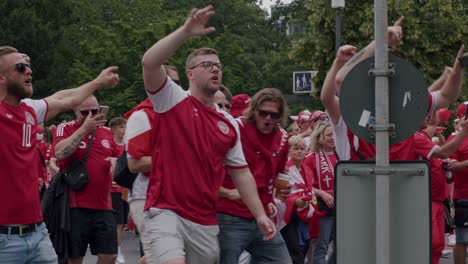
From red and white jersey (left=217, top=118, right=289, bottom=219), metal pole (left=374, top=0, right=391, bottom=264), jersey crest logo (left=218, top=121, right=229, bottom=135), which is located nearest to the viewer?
metal pole (left=374, top=0, right=391, bottom=264)

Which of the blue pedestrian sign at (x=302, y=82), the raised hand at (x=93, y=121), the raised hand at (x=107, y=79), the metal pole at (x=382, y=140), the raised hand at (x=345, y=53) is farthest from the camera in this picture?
the blue pedestrian sign at (x=302, y=82)

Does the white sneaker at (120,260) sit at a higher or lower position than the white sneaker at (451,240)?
higher

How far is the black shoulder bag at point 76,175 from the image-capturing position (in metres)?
A: 10.5

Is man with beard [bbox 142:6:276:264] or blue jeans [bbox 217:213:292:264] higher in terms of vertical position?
man with beard [bbox 142:6:276:264]

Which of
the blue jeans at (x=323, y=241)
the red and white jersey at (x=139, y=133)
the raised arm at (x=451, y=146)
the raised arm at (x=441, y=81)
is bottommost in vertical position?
the blue jeans at (x=323, y=241)

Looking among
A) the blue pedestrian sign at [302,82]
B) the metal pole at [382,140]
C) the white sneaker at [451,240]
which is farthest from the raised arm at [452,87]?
the blue pedestrian sign at [302,82]

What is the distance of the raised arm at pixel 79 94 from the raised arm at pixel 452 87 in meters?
2.41

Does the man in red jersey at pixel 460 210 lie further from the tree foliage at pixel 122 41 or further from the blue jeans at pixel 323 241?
the tree foliage at pixel 122 41

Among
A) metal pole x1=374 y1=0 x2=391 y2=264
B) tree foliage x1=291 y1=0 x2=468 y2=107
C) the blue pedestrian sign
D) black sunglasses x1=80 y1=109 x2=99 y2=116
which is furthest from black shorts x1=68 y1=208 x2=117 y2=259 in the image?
tree foliage x1=291 y1=0 x2=468 y2=107

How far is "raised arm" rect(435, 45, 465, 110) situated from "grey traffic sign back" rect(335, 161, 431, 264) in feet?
3.00

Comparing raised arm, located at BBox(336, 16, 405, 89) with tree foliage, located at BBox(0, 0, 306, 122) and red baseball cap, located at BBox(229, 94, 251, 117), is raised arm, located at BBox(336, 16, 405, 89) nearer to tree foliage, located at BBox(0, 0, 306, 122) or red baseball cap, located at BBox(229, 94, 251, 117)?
red baseball cap, located at BBox(229, 94, 251, 117)

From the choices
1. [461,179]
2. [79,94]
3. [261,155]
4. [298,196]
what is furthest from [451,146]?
[461,179]

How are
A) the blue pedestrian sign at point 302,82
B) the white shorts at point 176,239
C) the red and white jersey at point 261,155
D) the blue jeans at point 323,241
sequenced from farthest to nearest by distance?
the blue pedestrian sign at point 302,82
the blue jeans at point 323,241
the red and white jersey at point 261,155
the white shorts at point 176,239

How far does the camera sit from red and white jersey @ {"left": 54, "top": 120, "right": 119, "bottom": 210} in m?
10.6
